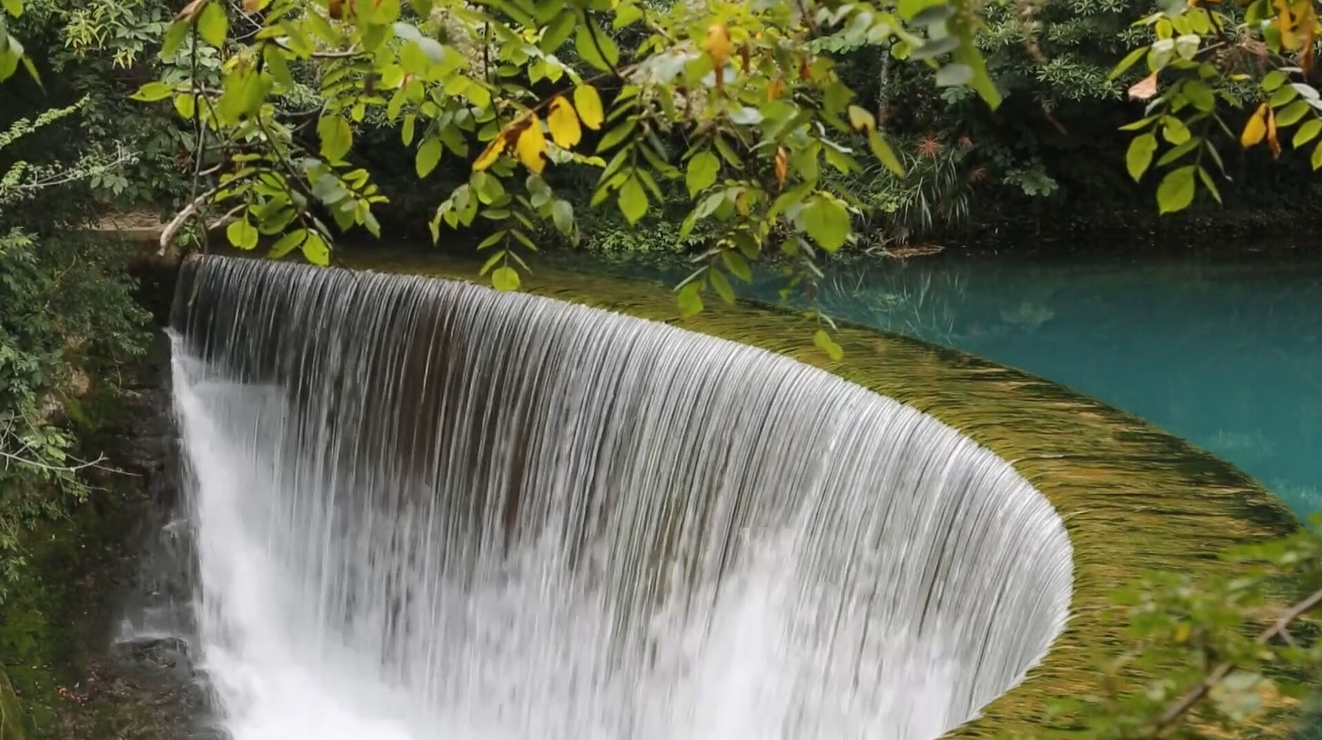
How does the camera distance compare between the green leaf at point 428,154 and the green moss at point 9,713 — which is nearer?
the green leaf at point 428,154

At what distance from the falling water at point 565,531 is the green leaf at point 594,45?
2153 millimetres

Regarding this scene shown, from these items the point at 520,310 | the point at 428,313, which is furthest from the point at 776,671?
the point at 428,313

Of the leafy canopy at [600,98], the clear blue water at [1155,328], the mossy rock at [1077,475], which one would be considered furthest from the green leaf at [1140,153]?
the clear blue water at [1155,328]

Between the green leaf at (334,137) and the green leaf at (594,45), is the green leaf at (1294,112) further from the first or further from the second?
the green leaf at (334,137)

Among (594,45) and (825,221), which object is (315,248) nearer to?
(594,45)

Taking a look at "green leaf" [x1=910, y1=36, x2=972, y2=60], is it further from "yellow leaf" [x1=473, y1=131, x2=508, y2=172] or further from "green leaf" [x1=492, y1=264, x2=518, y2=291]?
"green leaf" [x1=492, y1=264, x2=518, y2=291]

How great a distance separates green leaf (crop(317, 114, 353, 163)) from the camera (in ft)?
5.53

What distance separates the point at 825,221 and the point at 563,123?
352 millimetres

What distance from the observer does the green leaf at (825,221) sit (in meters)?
1.38

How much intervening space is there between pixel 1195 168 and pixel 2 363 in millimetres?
6147

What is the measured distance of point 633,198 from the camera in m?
1.53

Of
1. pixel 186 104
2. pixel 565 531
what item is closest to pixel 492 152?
pixel 186 104

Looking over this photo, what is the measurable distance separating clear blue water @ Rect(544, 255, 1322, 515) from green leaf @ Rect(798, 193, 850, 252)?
16.5ft

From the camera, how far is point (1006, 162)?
42.9 feet
